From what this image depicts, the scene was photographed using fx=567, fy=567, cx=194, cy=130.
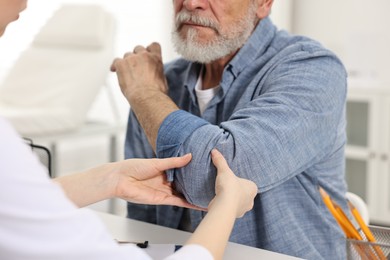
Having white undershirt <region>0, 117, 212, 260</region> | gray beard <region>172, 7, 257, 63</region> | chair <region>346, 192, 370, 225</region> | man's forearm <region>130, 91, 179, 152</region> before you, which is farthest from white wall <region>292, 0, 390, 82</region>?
white undershirt <region>0, 117, 212, 260</region>

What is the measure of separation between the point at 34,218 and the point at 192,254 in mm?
216

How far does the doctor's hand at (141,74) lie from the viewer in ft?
4.32

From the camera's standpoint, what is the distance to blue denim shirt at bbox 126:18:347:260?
3.63 ft

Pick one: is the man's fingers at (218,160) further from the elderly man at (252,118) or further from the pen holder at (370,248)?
the pen holder at (370,248)

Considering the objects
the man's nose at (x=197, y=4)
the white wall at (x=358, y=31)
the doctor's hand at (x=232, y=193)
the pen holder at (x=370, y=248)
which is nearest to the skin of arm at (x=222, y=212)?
the doctor's hand at (x=232, y=193)

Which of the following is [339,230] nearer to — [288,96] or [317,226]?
[317,226]

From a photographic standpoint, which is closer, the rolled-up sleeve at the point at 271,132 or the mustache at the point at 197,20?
the rolled-up sleeve at the point at 271,132

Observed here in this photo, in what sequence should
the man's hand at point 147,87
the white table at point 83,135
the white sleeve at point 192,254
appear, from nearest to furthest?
the white sleeve at point 192,254
the man's hand at point 147,87
the white table at point 83,135

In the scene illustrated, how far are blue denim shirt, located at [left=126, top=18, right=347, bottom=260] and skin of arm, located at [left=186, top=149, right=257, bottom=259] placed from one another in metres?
0.15

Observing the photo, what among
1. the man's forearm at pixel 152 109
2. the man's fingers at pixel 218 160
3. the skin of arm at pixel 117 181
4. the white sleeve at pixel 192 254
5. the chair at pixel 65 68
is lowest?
the chair at pixel 65 68

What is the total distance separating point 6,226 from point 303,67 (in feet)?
2.70

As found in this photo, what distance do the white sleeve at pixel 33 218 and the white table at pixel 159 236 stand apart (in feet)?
1.38

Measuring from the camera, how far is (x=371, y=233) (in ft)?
3.68

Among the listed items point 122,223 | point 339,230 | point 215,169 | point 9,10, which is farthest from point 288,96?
point 9,10
